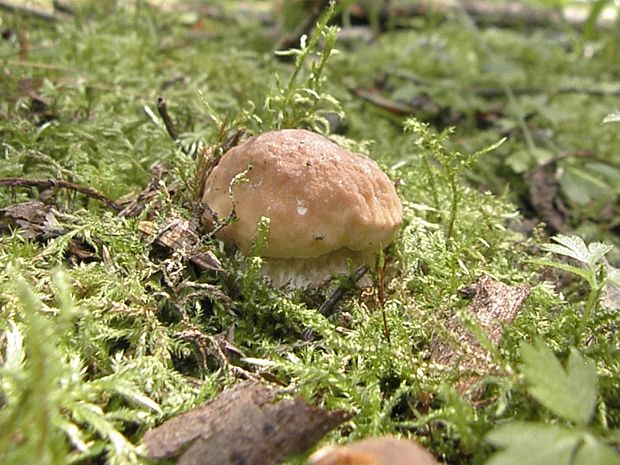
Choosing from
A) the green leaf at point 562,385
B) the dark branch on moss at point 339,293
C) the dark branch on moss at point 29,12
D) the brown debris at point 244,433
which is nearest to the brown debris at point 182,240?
the dark branch on moss at point 339,293

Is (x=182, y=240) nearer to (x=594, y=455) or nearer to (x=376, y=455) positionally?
(x=376, y=455)

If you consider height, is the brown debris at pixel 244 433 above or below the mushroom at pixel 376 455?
below

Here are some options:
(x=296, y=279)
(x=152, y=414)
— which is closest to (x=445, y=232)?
(x=296, y=279)

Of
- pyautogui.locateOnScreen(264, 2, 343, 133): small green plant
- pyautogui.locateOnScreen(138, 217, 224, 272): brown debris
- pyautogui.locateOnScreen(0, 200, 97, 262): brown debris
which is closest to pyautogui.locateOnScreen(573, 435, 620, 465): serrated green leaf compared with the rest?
pyautogui.locateOnScreen(138, 217, 224, 272): brown debris

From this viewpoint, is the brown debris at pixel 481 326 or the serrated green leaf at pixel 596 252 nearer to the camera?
the brown debris at pixel 481 326

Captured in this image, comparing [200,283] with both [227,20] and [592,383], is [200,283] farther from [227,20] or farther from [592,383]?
[227,20]

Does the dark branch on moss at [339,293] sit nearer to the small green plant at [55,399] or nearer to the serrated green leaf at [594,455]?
the small green plant at [55,399]

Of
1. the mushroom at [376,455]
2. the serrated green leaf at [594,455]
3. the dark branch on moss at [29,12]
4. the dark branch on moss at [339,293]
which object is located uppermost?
the dark branch on moss at [29,12]

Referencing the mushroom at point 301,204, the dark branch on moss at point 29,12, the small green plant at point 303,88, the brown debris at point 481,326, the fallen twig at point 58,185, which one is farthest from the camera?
the dark branch on moss at point 29,12
